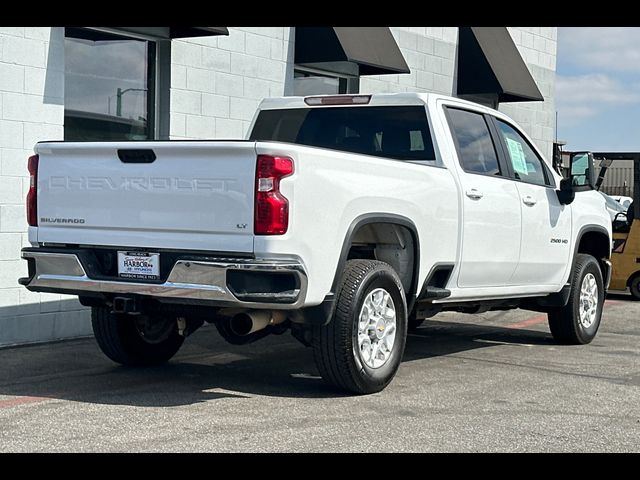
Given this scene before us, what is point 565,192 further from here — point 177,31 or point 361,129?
point 177,31

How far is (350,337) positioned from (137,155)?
5.91ft

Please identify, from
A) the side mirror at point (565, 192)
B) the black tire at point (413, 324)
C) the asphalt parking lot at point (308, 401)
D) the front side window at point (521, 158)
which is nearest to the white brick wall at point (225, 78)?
the asphalt parking lot at point (308, 401)

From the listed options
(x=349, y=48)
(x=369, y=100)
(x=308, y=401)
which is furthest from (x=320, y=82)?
(x=308, y=401)

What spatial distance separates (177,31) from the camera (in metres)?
10.9

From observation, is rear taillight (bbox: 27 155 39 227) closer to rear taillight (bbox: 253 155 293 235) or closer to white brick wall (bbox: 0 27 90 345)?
rear taillight (bbox: 253 155 293 235)

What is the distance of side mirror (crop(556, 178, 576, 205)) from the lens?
9.54 m

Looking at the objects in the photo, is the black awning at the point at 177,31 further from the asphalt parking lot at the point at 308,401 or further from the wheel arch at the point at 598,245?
the wheel arch at the point at 598,245

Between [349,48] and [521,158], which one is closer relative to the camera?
[521,158]

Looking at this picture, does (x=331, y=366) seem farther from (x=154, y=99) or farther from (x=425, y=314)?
(x=154, y=99)

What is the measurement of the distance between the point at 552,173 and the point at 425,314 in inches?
86.7

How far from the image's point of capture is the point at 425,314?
8.34 metres

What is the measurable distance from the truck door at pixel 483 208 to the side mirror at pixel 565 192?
0.90 meters

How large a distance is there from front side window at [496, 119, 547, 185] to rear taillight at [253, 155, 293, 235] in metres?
3.23

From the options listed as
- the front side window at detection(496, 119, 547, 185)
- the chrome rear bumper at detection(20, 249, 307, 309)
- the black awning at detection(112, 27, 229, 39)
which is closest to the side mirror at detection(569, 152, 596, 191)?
the front side window at detection(496, 119, 547, 185)
